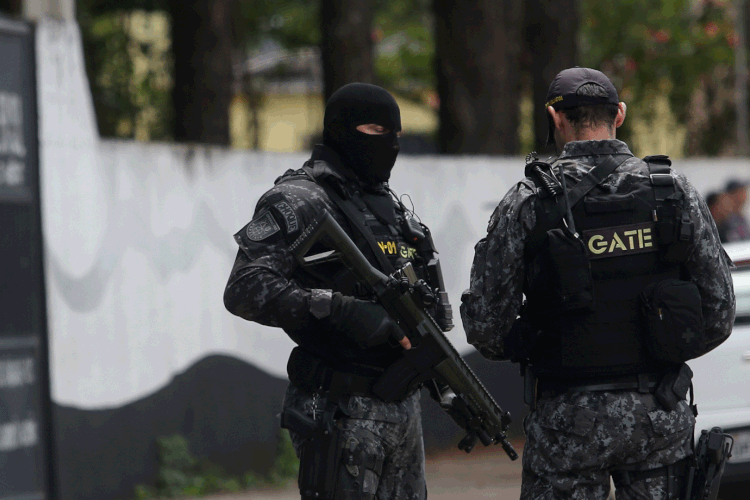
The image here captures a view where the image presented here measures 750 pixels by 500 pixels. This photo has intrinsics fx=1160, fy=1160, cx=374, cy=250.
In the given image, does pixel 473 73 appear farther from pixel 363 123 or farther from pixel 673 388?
pixel 673 388

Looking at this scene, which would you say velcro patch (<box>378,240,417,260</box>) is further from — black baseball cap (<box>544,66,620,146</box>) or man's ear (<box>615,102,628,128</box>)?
man's ear (<box>615,102,628,128</box>)

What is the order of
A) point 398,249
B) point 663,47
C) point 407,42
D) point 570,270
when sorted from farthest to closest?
1. point 407,42
2. point 663,47
3. point 398,249
4. point 570,270

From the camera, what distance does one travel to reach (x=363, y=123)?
3789 mm

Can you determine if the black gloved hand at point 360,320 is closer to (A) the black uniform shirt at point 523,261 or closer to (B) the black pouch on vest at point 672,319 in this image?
(A) the black uniform shirt at point 523,261

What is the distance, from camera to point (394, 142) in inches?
151

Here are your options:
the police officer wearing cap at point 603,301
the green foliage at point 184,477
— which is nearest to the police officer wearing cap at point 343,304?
the police officer wearing cap at point 603,301

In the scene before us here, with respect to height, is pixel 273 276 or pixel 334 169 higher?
pixel 334 169

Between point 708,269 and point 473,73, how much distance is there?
275 inches

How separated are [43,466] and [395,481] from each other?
2.44 metres

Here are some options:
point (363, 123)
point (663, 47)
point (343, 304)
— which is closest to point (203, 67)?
point (363, 123)

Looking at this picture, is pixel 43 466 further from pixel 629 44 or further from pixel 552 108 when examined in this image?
pixel 629 44

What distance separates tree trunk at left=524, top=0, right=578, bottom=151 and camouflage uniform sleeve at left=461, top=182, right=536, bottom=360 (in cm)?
776

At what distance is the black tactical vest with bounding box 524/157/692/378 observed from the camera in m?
3.38

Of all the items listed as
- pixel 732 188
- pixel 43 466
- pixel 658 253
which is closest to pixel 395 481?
pixel 658 253
